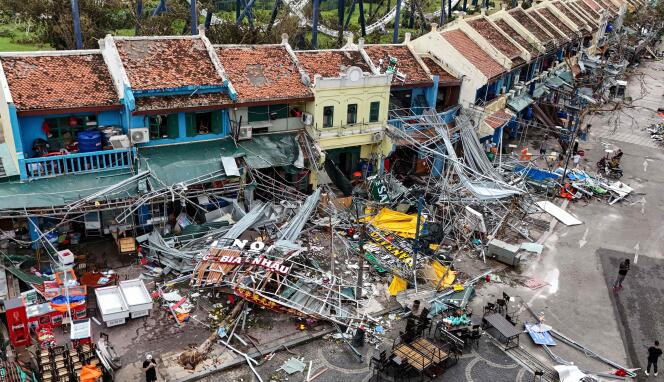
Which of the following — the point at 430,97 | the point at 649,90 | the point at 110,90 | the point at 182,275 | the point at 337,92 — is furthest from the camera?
the point at 649,90

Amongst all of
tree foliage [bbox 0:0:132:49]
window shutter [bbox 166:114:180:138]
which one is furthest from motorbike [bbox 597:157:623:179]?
tree foliage [bbox 0:0:132:49]

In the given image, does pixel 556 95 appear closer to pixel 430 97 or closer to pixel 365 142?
pixel 430 97

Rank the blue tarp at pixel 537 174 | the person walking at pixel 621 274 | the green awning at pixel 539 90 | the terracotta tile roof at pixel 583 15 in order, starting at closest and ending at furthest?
the person walking at pixel 621 274
the blue tarp at pixel 537 174
the green awning at pixel 539 90
the terracotta tile roof at pixel 583 15

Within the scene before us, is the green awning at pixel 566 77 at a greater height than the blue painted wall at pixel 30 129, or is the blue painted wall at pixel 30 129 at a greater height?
the blue painted wall at pixel 30 129

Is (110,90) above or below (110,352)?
above

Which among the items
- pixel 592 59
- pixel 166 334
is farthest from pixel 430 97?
pixel 592 59

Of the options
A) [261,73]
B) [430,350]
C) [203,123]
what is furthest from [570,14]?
[430,350]

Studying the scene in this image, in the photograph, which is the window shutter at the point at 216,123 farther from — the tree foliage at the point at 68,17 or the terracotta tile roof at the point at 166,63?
the tree foliage at the point at 68,17

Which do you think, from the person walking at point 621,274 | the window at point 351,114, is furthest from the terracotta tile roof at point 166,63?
the person walking at point 621,274
